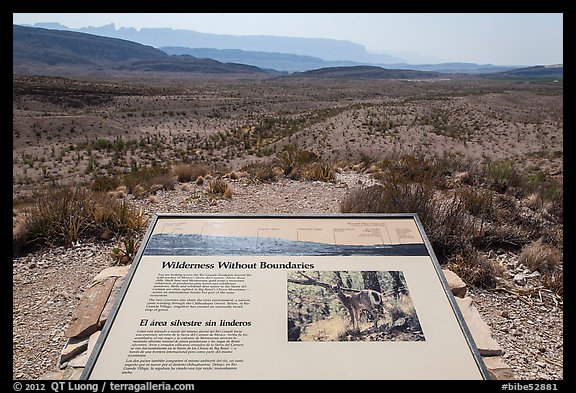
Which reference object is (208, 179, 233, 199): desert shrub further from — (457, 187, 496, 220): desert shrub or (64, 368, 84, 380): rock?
(64, 368, 84, 380): rock

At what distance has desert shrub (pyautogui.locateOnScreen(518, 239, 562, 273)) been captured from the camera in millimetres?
5406

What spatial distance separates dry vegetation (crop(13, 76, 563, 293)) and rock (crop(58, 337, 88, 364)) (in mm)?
1742

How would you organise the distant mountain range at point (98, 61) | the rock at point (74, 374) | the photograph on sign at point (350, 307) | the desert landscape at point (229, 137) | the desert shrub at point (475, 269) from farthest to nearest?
the distant mountain range at point (98, 61)
the desert landscape at point (229, 137)
the desert shrub at point (475, 269)
the rock at point (74, 374)
the photograph on sign at point (350, 307)

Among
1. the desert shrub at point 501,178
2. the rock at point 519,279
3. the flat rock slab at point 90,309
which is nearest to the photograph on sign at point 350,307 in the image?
the flat rock slab at point 90,309

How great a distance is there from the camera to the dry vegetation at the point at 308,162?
598 centimetres

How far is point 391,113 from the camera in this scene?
33.4m

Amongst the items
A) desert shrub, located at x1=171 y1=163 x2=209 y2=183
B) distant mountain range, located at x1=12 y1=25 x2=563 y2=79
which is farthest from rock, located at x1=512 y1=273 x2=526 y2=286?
distant mountain range, located at x1=12 y1=25 x2=563 y2=79

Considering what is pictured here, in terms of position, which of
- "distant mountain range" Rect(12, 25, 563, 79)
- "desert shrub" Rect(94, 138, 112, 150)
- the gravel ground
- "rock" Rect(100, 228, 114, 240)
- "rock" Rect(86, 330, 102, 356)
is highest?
"distant mountain range" Rect(12, 25, 563, 79)

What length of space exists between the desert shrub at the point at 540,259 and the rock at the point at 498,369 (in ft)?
8.23

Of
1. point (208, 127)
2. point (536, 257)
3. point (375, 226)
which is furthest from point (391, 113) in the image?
point (375, 226)

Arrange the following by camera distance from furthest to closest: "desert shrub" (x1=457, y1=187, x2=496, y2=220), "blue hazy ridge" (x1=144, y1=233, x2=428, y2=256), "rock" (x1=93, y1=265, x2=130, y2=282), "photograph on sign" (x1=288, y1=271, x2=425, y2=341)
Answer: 1. "desert shrub" (x1=457, y1=187, x2=496, y2=220)
2. "rock" (x1=93, y1=265, x2=130, y2=282)
3. "blue hazy ridge" (x1=144, y1=233, x2=428, y2=256)
4. "photograph on sign" (x1=288, y1=271, x2=425, y2=341)

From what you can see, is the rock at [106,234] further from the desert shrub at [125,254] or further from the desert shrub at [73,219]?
the desert shrub at [125,254]
